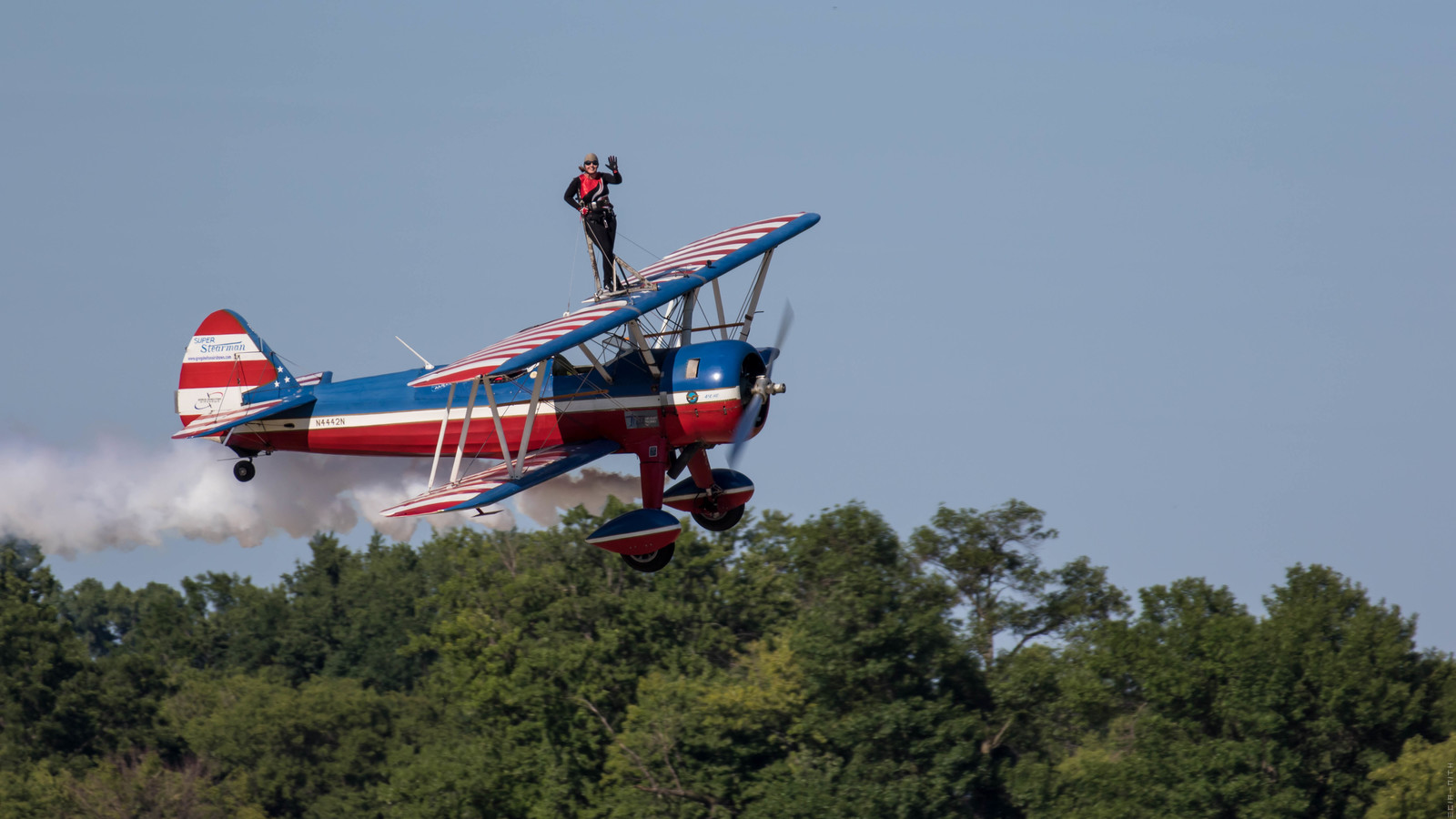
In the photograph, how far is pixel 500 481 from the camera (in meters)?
18.0

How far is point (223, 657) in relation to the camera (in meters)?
78.2

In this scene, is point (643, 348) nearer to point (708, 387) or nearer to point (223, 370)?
point (708, 387)

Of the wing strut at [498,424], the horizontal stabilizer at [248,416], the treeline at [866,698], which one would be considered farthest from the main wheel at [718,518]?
the treeline at [866,698]

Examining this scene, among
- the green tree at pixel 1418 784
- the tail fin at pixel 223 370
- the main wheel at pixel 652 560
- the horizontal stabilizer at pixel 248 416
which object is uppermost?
the tail fin at pixel 223 370

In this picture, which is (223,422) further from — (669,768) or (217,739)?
(217,739)

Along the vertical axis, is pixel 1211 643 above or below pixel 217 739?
below

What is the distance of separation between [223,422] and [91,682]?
1718 inches

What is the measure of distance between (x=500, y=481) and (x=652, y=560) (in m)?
2.22

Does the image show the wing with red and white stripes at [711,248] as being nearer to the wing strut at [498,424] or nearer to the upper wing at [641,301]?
the upper wing at [641,301]

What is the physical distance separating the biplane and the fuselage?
2 centimetres

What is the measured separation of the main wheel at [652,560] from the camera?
62.8ft

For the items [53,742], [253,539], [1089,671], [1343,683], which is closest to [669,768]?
[1089,671]

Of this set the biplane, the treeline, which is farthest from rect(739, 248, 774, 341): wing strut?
the treeline

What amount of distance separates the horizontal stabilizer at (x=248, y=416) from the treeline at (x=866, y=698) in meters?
21.0
